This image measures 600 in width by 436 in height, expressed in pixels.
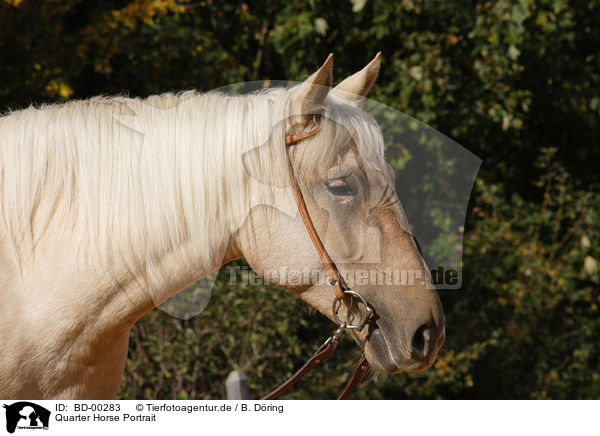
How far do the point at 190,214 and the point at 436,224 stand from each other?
3.26 m

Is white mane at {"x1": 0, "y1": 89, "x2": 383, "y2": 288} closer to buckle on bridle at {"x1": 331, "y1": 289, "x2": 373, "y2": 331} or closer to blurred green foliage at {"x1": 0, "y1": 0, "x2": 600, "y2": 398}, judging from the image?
buckle on bridle at {"x1": 331, "y1": 289, "x2": 373, "y2": 331}

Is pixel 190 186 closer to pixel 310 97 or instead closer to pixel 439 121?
pixel 310 97

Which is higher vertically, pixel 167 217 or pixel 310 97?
pixel 310 97

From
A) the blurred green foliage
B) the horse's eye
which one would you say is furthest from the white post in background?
the horse's eye

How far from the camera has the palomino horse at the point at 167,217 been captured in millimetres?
1533

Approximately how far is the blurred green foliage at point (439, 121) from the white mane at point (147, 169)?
262cm

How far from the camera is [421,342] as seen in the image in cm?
158

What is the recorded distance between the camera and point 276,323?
412cm

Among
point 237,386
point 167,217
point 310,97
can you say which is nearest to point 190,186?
point 167,217

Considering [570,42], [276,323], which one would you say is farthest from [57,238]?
[570,42]

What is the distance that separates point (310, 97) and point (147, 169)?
1.65 feet

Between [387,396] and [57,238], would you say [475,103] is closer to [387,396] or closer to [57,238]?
[387,396]
